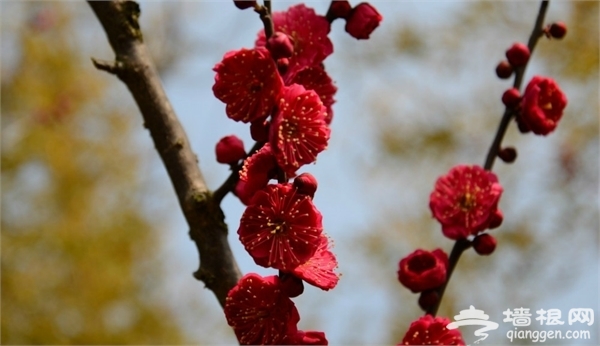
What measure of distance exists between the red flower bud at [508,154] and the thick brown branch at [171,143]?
0.43 meters

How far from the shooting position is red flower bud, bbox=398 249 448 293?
3.17 ft

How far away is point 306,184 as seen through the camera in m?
0.73

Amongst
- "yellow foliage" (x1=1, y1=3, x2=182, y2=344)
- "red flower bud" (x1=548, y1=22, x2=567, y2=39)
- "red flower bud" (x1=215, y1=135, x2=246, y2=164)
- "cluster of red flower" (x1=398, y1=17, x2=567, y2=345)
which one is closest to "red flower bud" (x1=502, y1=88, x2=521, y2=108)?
"cluster of red flower" (x1=398, y1=17, x2=567, y2=345)

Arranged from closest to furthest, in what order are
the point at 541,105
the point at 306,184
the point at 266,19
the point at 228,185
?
the point at 306,184 < the point at 266,19 < the point at 228,185 < the point at 541,105

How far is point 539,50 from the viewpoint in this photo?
365 centimetres

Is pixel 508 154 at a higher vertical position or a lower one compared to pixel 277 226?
higher

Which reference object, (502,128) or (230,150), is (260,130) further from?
(502,128)

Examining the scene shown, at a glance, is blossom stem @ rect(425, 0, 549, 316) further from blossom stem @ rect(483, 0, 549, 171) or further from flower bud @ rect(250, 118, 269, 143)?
flower bud @ rect(250, 118, 269, 143)

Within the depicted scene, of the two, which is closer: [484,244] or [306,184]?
[306,184]

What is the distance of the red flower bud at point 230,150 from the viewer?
96cm

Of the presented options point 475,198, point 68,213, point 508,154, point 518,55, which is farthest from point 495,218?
point 68,213

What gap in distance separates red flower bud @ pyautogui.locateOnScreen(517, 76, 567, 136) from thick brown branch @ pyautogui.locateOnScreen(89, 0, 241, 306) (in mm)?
438

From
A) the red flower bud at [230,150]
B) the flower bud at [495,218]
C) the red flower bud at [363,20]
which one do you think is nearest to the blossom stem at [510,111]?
the flower bud at [495,218]

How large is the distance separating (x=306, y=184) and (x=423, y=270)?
323 mm
